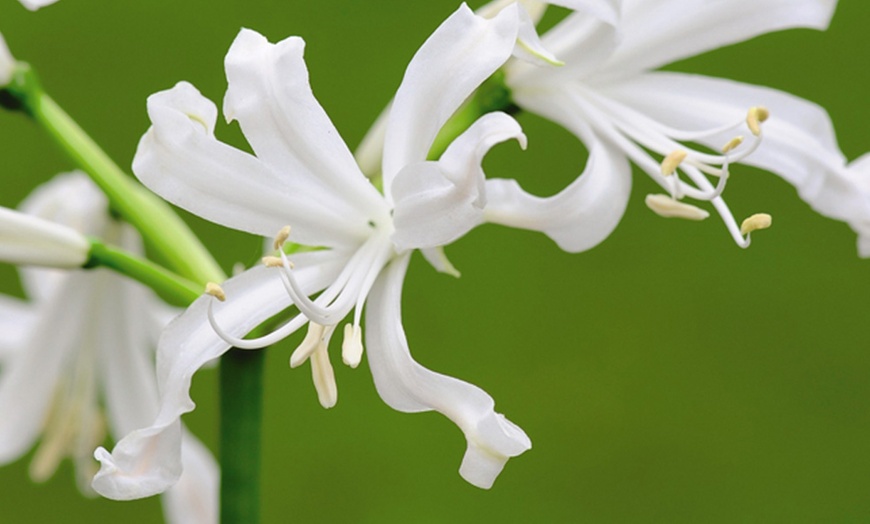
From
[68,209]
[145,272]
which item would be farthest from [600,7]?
[68,209]

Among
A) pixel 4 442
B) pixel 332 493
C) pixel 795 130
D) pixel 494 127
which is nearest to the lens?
pixel 494 127

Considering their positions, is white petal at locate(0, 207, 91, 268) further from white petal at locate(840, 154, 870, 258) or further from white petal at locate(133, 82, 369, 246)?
white petal at locate(840, 154, 870, 258)

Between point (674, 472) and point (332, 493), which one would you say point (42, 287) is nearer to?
point (332, 493)

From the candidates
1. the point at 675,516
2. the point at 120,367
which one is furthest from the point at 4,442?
the point at 675,516

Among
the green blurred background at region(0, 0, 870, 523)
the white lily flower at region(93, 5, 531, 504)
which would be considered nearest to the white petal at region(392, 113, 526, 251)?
the white lily flower at region(93, 5, 531, 504)

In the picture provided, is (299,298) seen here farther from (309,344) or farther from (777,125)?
(777,125)
